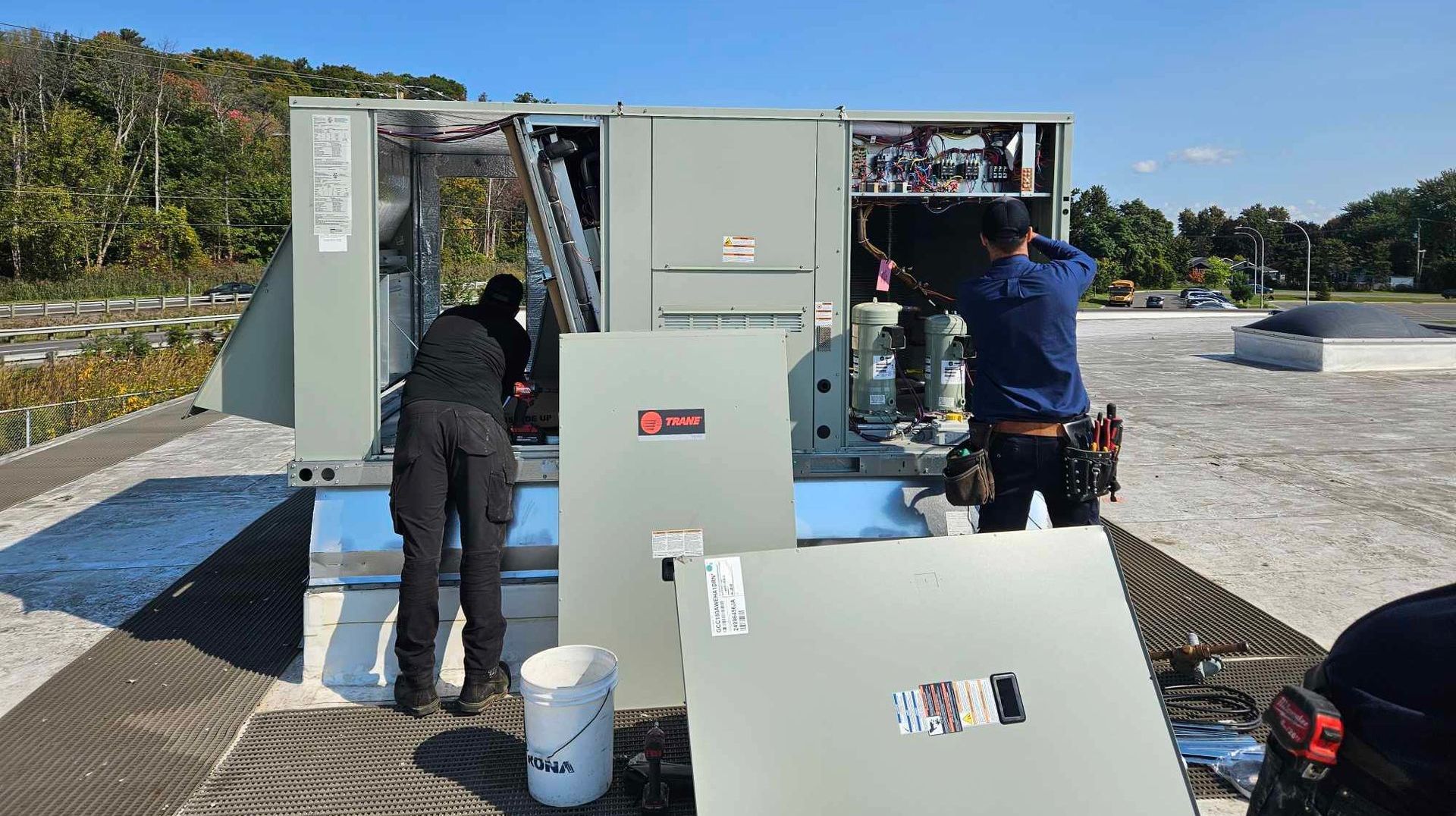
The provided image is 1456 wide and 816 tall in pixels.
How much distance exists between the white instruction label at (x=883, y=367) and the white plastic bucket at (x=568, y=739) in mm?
2344

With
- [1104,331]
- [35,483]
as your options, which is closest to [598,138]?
[35,483]

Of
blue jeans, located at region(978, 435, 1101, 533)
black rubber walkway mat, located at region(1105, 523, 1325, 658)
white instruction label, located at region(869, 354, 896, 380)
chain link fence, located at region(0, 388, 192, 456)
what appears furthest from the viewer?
chain link fence, located at region(0, 388, 192, 456)

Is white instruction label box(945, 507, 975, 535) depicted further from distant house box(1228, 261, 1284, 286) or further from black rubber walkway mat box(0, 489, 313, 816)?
distant house box(1228, 261, 1284, 286)

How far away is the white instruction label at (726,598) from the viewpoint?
113 inches

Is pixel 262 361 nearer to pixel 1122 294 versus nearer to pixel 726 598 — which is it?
pixel 726 598

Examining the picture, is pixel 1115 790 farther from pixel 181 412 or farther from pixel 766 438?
pixel 181 412

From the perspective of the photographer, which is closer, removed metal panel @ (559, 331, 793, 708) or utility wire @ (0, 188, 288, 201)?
removed metal panel @ (559, 331, 793, 708)

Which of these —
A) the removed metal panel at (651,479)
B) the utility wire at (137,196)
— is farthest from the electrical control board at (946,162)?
the utility wire at (137,196)

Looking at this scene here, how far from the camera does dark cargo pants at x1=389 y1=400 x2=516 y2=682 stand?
13.7 ft

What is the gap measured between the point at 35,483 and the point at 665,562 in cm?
798

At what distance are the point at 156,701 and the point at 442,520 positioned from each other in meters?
1.55

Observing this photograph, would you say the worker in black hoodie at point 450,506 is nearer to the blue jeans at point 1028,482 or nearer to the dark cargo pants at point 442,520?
the dark cargo pants at point 442,520

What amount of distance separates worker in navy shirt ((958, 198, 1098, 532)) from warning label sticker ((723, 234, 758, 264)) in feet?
3.76

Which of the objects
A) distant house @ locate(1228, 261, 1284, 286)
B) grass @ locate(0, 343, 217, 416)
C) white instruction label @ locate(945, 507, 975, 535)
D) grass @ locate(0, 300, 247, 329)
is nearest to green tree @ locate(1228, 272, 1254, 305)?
distant house @ locate(1228, 261, 1284, 286)
